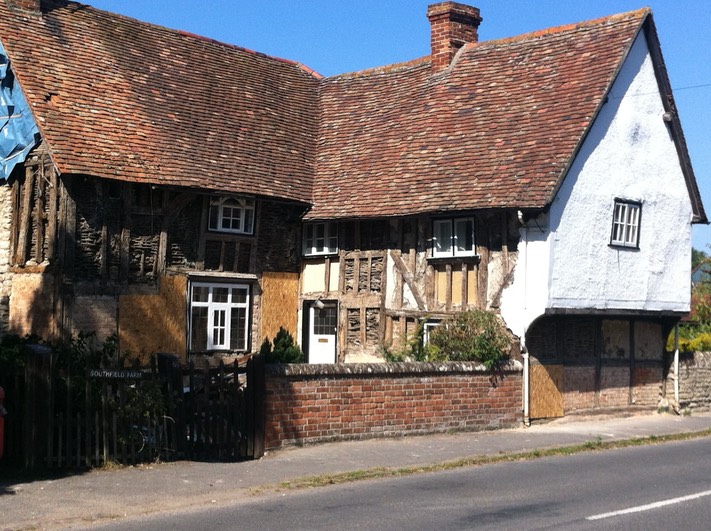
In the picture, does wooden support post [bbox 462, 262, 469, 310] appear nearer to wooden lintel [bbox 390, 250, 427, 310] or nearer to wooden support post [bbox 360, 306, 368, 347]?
wooden lintel [bbox 390, 250, 427, 310]

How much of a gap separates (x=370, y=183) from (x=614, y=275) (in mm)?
5915

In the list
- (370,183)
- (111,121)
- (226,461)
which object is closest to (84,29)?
(111,121)

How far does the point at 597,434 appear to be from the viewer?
19.1 metres

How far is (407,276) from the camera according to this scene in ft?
73.0

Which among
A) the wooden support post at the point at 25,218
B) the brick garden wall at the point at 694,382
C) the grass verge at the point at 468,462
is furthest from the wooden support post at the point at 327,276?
the brick garden wall at the point at 694,382

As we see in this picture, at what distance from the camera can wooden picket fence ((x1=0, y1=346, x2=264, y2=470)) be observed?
A: 12.9 meters

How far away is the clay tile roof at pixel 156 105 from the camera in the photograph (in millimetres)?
20656

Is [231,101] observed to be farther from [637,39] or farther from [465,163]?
[637,39]

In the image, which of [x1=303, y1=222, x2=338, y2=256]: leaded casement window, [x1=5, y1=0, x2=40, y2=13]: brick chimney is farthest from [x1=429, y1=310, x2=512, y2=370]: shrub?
[x1=5, y1=0, x2=40, y2=13]: brick chimney

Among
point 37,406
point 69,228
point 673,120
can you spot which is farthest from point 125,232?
point 673,120

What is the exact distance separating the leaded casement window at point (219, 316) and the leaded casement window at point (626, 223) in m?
8.39

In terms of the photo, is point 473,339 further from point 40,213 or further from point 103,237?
point 40,213

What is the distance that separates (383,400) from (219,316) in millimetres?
6674

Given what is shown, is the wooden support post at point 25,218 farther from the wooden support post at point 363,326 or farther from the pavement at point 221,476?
the pavement at point 221,476
